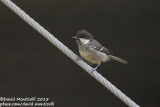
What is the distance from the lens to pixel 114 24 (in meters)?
5.30

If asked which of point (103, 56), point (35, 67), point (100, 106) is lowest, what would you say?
point (103, 56)

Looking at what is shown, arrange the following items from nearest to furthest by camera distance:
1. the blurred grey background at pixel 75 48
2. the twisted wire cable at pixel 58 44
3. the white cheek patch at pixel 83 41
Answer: the twisted wire cable at pixel 58 44 < the white cheek patch at pixel 83 41 < the blurred grey background at pixel 75 48

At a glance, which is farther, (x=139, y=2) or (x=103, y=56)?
(x=139, y=2)

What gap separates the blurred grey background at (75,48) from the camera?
520 centimetres

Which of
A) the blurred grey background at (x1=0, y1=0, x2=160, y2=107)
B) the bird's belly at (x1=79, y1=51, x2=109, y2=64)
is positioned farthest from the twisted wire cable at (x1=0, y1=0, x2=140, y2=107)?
the blurred grey background at (x1=0, y1=0, x2=160, y2=107)

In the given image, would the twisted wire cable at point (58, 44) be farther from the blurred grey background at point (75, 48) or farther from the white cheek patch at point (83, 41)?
the blurred grey background at point (75, 48)

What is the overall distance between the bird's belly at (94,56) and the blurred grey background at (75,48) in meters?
1.45

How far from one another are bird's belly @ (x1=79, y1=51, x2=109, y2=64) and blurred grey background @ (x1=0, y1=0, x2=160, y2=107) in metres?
1.45

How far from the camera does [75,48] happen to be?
5340 millimetres

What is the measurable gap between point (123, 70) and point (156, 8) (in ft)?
2.56

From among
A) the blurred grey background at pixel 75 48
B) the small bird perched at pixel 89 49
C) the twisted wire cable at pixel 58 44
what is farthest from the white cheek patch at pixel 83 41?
the blurred grey background at pixel 75 48

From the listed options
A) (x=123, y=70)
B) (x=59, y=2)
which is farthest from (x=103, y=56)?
(x=123, y=70)

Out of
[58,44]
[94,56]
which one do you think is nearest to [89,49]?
[94,56]

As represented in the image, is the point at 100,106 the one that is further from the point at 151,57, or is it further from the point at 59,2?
the point at 59,2
